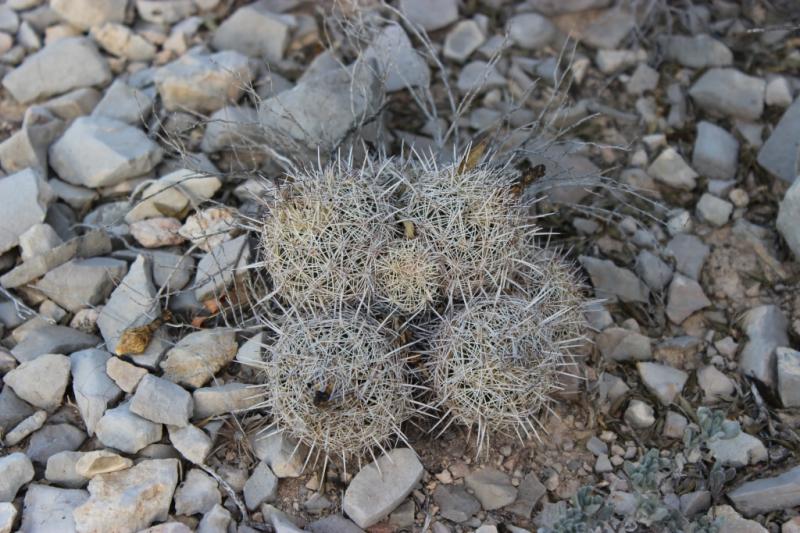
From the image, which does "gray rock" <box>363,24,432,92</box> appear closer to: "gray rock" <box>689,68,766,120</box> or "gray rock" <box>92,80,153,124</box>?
"gray rock" <box>92,80,153,124</box>

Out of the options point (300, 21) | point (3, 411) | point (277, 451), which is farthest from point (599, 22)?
point (3, 411)

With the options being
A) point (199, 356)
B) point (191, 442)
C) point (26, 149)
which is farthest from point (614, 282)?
point (26, 149)

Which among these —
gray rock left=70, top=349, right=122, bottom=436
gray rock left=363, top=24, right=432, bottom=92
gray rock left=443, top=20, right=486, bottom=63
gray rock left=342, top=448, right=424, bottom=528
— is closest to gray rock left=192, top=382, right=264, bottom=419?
gray rock left=70, top=349, right=122, bottom=436

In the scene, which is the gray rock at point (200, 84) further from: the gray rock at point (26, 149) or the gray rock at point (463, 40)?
the gray rock at point (463, 40)

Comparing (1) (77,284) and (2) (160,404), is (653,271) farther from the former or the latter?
(1) (77,284)

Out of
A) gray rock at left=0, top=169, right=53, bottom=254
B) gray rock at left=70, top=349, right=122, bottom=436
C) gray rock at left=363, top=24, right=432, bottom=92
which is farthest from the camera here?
gray rock at left=363, top=24, right=432, bottom=92

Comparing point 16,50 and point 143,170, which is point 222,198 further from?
point 16,50

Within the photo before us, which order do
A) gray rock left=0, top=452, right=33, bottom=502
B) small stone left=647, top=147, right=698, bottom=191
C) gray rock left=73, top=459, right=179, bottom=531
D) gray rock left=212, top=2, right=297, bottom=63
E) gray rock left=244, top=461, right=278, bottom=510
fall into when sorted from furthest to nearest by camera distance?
gray rock left=212, top=2, right=297, bottom=63
small stone left=647, top=147, right=698, bottom=191
gray rock left=244, top=461, right=278, bottom=510
gray rock left=0, top=452, right=33, bottom=502
gray rock left=73, top=459, right=179, bottom=531
